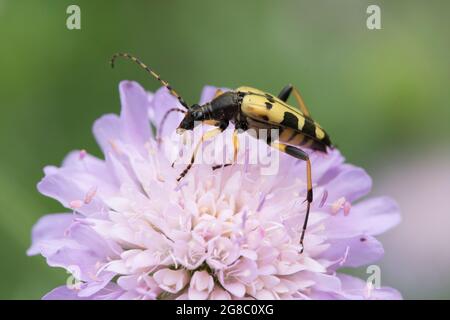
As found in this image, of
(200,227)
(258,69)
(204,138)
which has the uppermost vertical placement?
(258,69)

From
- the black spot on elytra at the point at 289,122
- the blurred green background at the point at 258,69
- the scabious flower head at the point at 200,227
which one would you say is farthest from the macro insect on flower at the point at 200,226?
the blurred green background at the point at 258,69

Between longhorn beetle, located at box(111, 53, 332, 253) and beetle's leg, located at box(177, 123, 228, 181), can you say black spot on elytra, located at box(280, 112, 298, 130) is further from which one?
beetle's leg, located at box(177, 123, 228, 181)

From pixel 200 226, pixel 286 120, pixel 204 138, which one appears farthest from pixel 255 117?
pixel 200 226

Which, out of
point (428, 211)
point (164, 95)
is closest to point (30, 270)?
point (164, 95)

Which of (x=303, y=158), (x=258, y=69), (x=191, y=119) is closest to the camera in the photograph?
(x=303, y=158)

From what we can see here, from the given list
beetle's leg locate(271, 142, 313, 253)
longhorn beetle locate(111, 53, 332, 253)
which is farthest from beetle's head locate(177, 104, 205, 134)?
beetle's leg locate(271, 142, 313, 253)

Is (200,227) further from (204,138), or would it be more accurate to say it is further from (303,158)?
Answer: (303,158)

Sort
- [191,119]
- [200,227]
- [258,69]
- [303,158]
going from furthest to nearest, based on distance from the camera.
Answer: [258,69], [191,119], [303,158], [200,227]
